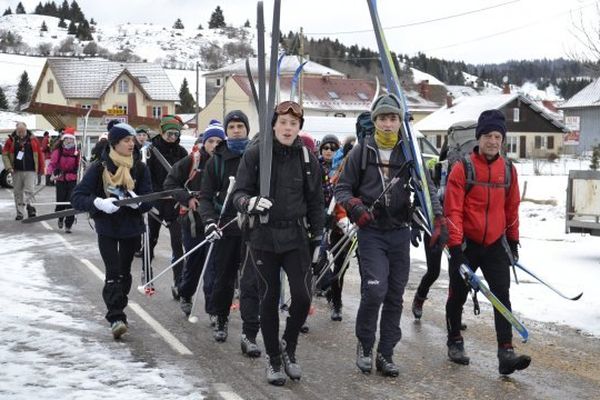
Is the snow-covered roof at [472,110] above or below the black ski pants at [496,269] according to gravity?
above

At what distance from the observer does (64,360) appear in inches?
257

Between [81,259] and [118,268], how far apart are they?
17.1 feet

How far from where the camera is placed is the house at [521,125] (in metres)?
76.8

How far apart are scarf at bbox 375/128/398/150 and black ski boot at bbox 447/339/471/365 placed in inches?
66.5

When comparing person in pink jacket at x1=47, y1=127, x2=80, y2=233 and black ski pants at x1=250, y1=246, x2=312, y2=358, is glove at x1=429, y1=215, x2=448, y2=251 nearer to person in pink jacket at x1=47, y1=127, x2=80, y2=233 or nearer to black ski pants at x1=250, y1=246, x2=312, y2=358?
black ski pants at x1=250, y1=246, x2=312, y2=358


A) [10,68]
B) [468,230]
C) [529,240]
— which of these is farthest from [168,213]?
[10,68]

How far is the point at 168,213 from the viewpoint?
9.24 metres

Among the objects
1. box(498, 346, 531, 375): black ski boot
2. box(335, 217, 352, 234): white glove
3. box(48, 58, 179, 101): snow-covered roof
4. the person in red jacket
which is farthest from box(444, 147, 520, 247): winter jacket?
box(48, 58, 179, 101): snow-covered roof

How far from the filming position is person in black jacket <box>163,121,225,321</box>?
315 inches

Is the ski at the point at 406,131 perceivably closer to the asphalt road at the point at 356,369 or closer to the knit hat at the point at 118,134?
the asphalt road at the point at 356,369

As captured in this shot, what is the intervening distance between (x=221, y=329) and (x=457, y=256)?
225cm

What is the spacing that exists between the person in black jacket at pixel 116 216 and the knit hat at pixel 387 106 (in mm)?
2257

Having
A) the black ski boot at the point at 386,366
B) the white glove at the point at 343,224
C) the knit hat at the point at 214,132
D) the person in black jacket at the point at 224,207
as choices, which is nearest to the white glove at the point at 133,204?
the person in black jacket at the point at 224,207

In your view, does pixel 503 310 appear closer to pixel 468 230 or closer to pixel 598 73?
pixel 468 230
